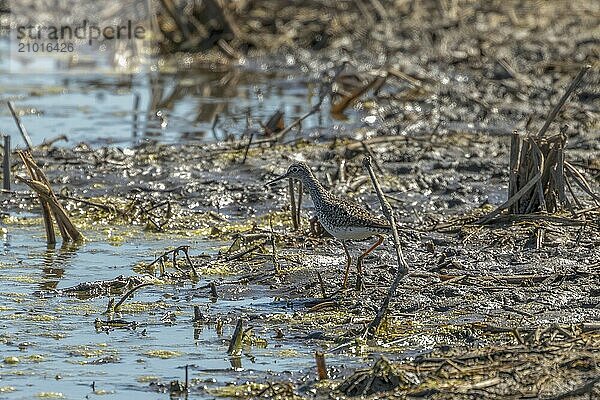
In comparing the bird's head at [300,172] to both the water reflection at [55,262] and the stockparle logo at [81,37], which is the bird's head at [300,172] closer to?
the water reflection at [55,262]

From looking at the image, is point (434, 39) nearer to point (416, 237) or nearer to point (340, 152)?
point (340, 152)

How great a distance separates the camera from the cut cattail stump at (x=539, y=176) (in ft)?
31.7

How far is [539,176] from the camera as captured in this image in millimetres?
9586

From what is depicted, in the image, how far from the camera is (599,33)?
62.3ft

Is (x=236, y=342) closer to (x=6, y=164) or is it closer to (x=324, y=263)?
(x=324, y=263)

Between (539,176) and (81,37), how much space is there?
1420 cm

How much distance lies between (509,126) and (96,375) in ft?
27.2

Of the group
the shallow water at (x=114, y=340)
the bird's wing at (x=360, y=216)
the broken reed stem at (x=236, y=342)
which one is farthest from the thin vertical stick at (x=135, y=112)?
the broken reed stem at (x=236, y=342)

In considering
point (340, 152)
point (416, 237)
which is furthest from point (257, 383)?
point (340, 152)

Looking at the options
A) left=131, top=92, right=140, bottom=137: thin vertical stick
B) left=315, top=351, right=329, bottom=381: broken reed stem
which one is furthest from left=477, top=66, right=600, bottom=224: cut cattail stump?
left=131, top=92, right=140, bottom=137: thin vertical stick

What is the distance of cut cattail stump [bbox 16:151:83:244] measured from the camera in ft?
31.1

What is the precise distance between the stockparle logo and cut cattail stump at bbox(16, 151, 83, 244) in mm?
9968

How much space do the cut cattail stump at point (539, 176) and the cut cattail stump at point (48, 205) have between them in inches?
126

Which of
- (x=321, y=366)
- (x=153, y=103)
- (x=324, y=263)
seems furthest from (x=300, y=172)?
(x=153, y=103)
